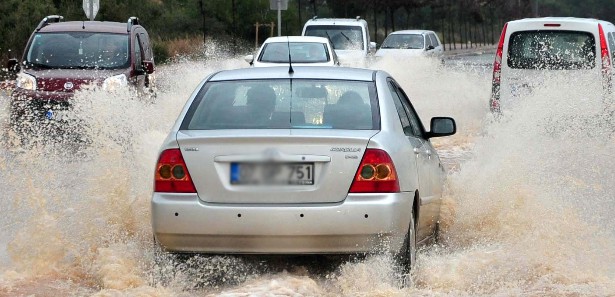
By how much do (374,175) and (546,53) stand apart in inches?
416

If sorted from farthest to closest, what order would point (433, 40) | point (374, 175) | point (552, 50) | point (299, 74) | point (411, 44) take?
point (433, 40), point (411, 44), point (552, 50), point (299, 74), point (374, 175)

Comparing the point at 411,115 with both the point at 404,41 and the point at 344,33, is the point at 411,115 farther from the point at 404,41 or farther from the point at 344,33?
the point at 404,41

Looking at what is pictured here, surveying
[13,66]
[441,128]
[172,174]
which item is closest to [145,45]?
[13,66]

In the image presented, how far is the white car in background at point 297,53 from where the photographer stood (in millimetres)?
22797

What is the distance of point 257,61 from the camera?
22.8 m

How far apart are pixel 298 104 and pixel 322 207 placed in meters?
0.93

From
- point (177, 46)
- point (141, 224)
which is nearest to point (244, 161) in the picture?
point (141, 224)

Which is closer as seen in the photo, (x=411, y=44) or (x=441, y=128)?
(x=441, y=128)

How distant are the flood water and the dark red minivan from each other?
84.6 inches

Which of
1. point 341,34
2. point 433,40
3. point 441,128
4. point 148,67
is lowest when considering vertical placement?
point 433,40

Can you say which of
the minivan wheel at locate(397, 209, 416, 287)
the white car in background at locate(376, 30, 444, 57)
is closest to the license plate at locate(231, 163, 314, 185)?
the minivan wheel at locate(397, 209, 416, 287)

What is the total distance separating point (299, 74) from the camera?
318 inches

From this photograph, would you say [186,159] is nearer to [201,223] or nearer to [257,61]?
[201,223]

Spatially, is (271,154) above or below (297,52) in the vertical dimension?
above
